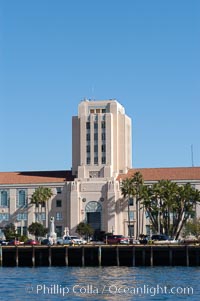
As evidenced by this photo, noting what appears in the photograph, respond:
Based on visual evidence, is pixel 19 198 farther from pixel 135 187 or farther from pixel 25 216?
pixel 135 187

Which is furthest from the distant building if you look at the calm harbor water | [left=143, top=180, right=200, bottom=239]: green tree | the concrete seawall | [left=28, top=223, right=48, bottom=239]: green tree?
the calm harbor water

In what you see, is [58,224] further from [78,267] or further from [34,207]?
[78,267]

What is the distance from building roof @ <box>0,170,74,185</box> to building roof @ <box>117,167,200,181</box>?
464 inches

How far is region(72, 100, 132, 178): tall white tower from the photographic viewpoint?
168 m

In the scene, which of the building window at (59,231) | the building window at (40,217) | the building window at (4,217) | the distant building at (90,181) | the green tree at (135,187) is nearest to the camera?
the green tree at (135,187)

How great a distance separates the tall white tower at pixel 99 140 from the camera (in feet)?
550

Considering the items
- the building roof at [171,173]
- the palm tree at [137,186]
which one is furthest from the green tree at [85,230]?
the building roof at [171,173]

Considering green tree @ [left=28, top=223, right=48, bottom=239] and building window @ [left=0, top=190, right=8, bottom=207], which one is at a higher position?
building window @ [left=0, top=190, right=8, bottom=207]

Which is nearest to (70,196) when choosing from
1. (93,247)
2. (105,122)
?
(105,122)

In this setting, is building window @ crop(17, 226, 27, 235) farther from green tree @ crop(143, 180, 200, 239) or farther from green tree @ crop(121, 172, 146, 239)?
green tree @ crop(143, 180, 200, 239)

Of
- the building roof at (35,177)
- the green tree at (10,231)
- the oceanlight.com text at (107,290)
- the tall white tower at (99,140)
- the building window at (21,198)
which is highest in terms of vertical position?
the tall white tower at (99,140)

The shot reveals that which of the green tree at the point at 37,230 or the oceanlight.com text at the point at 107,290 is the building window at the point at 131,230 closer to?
the green tree at the point at 37,230

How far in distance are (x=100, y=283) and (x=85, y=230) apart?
262 feet

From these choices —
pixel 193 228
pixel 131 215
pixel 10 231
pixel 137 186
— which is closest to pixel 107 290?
pixel 193 228
